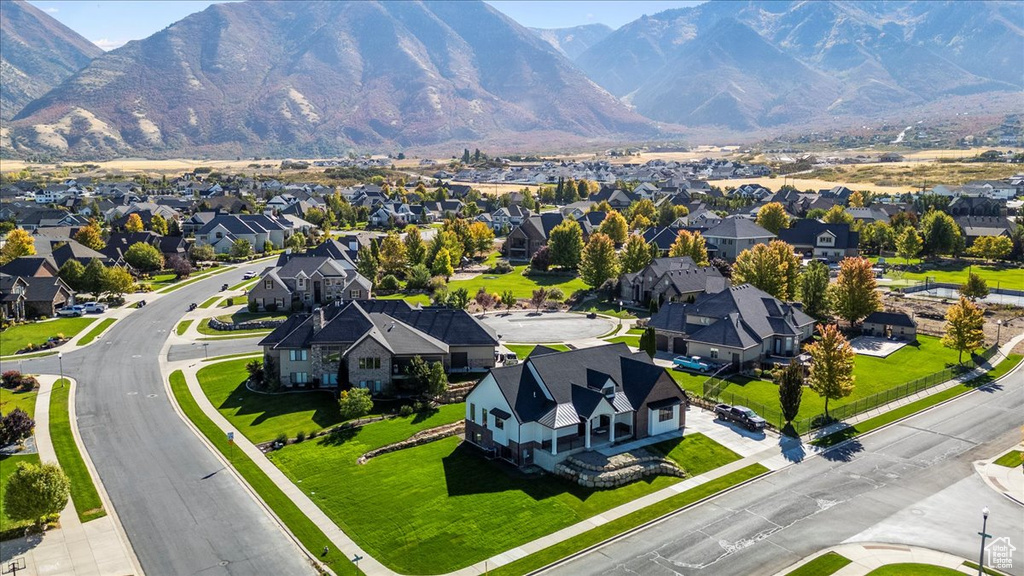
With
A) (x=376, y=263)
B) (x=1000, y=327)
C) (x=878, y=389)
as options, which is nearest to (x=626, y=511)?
(x=878, y=389)

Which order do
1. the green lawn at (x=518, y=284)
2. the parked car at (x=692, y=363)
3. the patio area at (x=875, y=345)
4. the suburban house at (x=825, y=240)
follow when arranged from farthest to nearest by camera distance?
the suburban house at (x=825, y=240)
the green lawn at (x=518, y=284)
the patio area at (x=875, y=345)
the parked car at (x=692, y=363)

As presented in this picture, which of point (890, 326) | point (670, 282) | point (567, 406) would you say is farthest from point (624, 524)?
point (670, 282)

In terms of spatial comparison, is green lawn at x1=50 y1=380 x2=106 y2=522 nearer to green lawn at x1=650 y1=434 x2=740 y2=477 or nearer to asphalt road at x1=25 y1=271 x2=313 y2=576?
asphalt road at x1=25 y1=271 x2=313 y2=576

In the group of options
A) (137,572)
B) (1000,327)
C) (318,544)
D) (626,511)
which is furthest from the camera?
(1000,327)

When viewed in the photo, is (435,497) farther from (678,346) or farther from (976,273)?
(976,273)

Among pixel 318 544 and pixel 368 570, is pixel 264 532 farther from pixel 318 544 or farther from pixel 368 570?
pixel 368 570

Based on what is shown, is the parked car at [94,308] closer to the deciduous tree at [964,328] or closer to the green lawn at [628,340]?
the green lawn at [628,340]

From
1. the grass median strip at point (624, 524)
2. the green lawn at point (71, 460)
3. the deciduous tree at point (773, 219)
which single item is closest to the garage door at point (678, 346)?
the grass median strip at point (624, 524)

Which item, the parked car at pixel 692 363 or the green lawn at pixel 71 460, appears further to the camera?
the parked car at pixel 692 363
